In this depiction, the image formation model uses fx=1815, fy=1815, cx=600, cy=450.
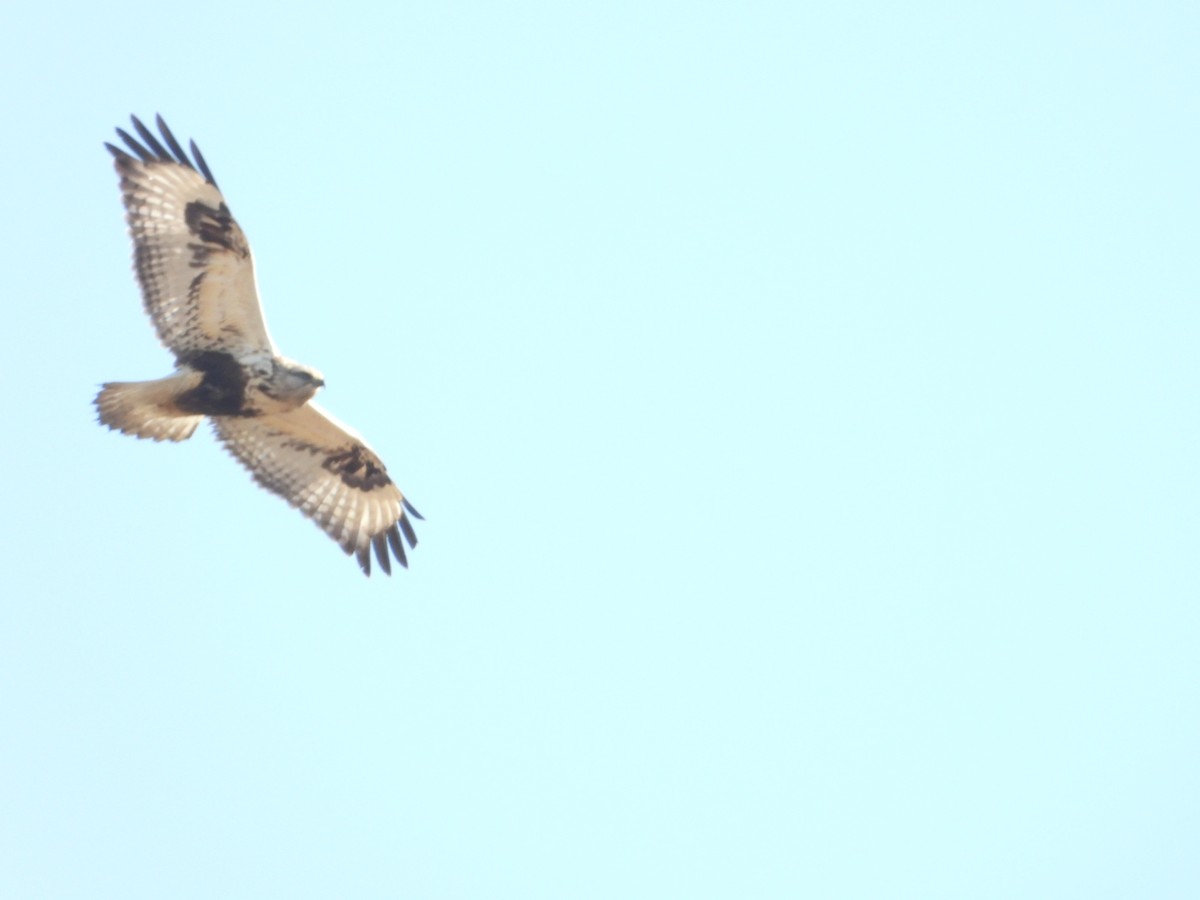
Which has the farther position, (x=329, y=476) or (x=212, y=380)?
(x=329, y=476)

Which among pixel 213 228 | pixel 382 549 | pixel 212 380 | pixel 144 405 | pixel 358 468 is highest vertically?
pixel 213 228

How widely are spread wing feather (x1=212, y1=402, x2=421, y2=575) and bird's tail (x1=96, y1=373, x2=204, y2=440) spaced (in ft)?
2.55

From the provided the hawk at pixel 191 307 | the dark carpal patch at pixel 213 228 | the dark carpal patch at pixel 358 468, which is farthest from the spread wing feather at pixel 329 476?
the dark carpal patch at pixel 213 228

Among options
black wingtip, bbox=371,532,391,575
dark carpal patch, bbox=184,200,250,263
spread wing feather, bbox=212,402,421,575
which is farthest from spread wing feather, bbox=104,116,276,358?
black wingtip, bbox=371,532,391,575

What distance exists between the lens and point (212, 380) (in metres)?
12.4

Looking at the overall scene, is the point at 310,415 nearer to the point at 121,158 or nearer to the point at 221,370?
the point at 221,370

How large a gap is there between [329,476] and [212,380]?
167cm

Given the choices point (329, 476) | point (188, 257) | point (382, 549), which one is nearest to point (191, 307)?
point (188, 257)

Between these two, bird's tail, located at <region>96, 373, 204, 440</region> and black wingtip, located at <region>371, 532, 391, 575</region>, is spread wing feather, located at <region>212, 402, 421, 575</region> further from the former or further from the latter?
bird's tail, located at <region>96, 373, 204, 440</region>

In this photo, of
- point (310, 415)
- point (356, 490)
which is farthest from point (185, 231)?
point (356, 490)

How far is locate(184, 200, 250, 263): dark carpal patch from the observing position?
40.0 ft

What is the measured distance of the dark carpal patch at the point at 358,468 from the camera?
44.7ft

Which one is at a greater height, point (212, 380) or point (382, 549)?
point (382, 549)

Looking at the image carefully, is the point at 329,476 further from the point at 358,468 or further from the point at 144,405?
the point at 144,405
